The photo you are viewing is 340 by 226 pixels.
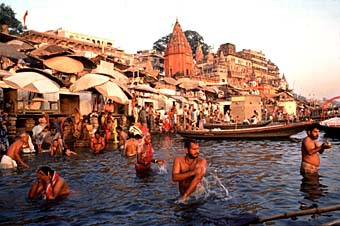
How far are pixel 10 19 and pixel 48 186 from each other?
160 ft

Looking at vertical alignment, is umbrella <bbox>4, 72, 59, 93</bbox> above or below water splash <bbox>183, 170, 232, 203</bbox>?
above

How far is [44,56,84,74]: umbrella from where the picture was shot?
17.8 metres

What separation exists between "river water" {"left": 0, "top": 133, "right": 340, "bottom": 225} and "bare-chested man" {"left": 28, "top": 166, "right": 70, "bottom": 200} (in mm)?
194

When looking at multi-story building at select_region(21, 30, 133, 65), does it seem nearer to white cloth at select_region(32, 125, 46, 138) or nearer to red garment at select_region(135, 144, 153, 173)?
white cloth at select_region(32, 125, 46, 138)

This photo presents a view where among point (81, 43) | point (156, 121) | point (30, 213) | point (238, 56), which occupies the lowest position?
point (30, 213)

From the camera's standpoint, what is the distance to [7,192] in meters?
7.71

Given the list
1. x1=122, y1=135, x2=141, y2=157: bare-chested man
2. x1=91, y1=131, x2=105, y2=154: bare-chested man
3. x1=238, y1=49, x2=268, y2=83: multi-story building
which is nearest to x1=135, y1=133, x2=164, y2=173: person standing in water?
x1=122, y1=135, x2=141, y2=157: bare-chested man

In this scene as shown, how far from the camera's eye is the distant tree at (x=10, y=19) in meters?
47.9

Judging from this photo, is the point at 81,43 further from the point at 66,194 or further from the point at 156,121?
the point at 66,194

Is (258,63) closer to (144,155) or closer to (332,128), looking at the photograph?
(332,128)

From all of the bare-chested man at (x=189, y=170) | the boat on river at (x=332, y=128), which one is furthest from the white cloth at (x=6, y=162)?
the boat on river at (x=332, y=128)

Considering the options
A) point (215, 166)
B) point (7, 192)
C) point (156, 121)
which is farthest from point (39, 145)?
point (156, 121)

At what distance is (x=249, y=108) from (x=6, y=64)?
2832 cm

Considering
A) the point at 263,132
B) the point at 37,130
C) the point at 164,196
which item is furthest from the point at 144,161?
the point at 263,132
